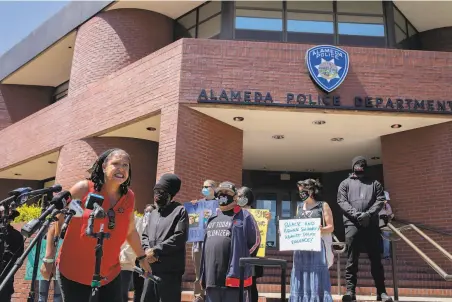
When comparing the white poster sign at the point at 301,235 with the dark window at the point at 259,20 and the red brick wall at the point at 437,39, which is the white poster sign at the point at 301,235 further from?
the red brick wall at the point at 437,39

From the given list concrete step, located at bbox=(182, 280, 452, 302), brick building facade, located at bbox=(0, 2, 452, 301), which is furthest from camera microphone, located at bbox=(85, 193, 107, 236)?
brick building facade, located at bbox=(0, 2, 452, 301)

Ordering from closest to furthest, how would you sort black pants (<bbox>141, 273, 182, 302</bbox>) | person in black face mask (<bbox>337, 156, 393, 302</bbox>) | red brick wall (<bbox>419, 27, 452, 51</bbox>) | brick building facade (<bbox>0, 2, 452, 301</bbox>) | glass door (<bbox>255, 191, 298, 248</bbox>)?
black pants (<bbox>141, 273, 182, 302</bbox>) → person in black face mask (<bbox>337, 156, 393, 302</bbox>) → brick building facade (<bbox>0, 2, 452, 301</bbox>) → red brick wall (<bbox>419, 27, 452, 51</bbox>) → glass door (<bbox>255, 191, 298, 248</bbox>)

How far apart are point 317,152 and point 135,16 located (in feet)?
22.3

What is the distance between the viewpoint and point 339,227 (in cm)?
1502

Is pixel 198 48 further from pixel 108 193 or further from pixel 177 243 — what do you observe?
pixel 108 193

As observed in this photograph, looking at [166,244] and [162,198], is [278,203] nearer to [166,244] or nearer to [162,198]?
[162,198]

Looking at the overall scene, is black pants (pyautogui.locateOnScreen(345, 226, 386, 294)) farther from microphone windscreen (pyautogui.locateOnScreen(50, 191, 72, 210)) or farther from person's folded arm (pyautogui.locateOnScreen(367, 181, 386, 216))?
microphone windscreen (pyautogui.locateOnScreen(50, 191, 72, 210))

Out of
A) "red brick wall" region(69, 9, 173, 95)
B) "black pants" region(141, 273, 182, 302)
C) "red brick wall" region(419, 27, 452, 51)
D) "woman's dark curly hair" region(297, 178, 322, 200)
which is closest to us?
"black pants" region(141, 273, 182, 302)

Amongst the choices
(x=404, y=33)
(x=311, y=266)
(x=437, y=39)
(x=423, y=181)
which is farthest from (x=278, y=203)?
(x=311, y=266)

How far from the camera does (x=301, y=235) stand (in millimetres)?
5477

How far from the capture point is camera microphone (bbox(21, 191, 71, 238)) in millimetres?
2572

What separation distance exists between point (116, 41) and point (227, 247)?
1027 centimetres

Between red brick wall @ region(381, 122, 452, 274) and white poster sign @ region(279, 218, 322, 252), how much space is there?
5.83 metres

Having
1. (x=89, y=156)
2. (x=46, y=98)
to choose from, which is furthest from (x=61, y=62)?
(x=89, y=156)
